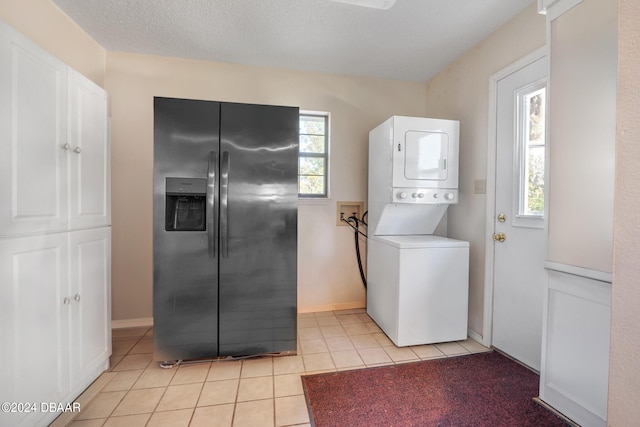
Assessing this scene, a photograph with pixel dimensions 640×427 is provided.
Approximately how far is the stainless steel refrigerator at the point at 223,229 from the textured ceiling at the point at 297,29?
0.74 meters

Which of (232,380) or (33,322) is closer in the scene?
(33,322)

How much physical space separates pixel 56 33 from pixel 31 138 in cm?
131

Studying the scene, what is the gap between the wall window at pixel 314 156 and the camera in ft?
9.43

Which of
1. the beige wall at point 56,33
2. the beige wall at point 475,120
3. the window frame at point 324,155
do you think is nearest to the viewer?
the beige wall at point 56,33

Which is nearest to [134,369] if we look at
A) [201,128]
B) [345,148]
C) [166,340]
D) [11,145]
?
[166,340]

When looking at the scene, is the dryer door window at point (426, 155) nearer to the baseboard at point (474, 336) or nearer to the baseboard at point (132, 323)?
the baseboard at point (474, 336)

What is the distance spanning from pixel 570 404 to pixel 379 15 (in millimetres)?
2754

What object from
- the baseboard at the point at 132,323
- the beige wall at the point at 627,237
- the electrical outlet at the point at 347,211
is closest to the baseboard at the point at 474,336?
the electrical outlet at the point at 347,211

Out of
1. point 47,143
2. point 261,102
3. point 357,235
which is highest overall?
point 261,102

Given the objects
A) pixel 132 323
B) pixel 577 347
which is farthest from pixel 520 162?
pixel 132 323

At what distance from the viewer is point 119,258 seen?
250 cm

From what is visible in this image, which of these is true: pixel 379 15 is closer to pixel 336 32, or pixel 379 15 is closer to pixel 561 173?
pixel 336 32

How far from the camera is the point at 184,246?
1845 millimetres

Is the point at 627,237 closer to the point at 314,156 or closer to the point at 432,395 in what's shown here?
the point at 432,395
